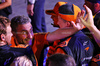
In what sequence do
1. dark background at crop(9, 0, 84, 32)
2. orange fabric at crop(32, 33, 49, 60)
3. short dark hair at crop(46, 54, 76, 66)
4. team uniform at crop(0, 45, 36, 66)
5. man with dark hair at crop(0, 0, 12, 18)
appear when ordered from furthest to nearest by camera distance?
dark background at crop(9, 0, 84, 32) < man with dark hair at crop(0, 0, 12, 18) < orange fabric at crop(32, 33, 49, 60) < team uniform at crop(0, 45, 36, 66) < short dark hair at crop(46, 54, 76, 66)

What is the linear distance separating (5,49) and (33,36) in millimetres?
309

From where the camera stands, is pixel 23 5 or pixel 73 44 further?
pixel 23 5

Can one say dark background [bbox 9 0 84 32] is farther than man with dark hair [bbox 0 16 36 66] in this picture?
Yes

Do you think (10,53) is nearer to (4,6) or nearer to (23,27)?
(23,27)

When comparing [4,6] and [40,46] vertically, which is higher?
[4,6]

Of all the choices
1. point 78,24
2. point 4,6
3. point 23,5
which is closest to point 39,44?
point 78,24

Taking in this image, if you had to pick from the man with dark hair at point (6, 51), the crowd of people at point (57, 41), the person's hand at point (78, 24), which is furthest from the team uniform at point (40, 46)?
the person's hand at point (78, 24)

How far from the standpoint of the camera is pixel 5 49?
3.49 feet

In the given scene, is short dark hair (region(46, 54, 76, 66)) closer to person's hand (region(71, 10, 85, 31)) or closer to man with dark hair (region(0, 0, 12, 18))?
person's hand (region(71, 10, 85, 31))

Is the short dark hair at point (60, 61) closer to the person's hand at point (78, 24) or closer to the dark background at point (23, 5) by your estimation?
the person's hand at point (78, 24)

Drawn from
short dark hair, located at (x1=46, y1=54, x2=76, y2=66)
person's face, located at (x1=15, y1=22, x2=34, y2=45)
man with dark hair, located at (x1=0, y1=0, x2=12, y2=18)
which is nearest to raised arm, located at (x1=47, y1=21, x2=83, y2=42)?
person's face, located at (x1=15, y1=22, x2=34, y2=45)

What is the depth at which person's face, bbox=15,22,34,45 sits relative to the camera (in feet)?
4.18

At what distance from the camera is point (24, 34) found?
4.28 ft

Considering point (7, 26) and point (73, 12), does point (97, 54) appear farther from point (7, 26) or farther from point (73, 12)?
point (7, 26)
